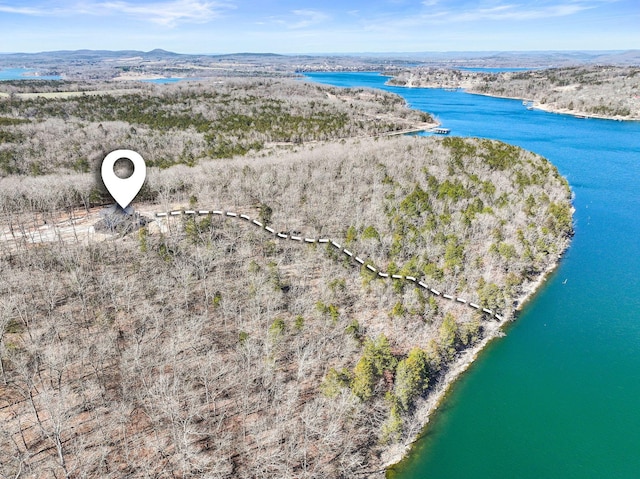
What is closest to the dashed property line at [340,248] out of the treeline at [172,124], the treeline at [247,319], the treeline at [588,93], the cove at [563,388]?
the treeline at [247,319]

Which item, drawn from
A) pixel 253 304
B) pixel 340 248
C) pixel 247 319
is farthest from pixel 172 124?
pixel 247 319

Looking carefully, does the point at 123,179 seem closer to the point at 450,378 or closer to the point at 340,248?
the point at 340,248

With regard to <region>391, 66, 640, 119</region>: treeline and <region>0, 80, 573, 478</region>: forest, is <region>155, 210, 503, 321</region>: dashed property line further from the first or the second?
<region>391, 66, 640, 119</region>: treeline

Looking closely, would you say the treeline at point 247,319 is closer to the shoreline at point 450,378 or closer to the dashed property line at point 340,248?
the shoreline at point 450,378

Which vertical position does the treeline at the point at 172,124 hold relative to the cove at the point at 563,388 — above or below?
above

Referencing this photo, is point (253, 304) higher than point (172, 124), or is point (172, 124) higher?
point (172, 124)
